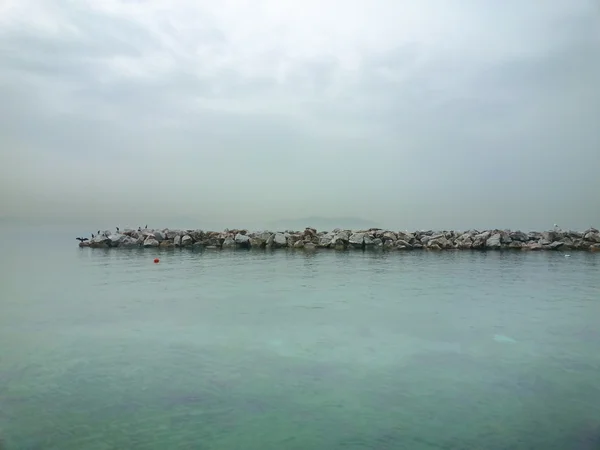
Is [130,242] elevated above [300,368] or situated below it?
above

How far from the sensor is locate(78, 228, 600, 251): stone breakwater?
37.4m

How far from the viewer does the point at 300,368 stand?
7.68 metres

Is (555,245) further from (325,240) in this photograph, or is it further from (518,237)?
(325,240)

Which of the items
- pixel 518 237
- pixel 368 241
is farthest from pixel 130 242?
pixel 518 237

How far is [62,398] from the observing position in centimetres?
642

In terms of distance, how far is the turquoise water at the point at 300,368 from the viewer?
17.7 ft

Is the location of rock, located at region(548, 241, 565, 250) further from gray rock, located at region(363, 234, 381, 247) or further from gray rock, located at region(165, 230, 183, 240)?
gray rock, located at region(165, 230, 183, 240)

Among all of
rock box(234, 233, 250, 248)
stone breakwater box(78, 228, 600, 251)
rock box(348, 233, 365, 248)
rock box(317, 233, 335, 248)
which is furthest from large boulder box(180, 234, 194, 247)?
rock box(348, 233, 365, 248)

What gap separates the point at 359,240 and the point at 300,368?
30.9 metres

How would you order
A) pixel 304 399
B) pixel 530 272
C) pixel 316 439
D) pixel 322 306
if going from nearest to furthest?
pixel 316 439 < pixel 304 399 < pixel 322 306 < pixel 530 272

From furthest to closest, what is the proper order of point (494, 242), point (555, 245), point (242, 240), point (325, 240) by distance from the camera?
1. point (242, 240)
2. point (325, 240)
3. point (494, 242)
4. point (555, 245)

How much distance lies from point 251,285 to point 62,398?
37.0 ft

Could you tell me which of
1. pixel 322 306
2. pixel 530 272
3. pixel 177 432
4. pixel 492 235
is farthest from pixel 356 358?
pixel 492 235

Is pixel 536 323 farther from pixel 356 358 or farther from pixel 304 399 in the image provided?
pixel 304 399
